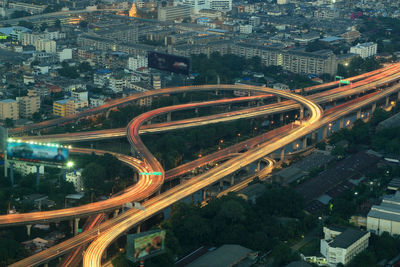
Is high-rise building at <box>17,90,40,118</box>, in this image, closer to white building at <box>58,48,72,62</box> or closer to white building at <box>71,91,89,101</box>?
white building at <box>71,91,89,101</box>

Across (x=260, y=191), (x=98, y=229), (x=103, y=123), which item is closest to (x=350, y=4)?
(x=103, y=123)

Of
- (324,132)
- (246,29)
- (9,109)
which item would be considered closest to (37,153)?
(9,109)

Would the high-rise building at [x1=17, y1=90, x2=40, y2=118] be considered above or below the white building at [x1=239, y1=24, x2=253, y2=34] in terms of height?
below

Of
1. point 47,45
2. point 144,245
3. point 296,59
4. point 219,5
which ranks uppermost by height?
point 219,5

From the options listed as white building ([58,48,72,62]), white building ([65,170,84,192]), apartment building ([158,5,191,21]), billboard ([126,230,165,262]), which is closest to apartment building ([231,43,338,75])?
white building ([58,48,72,62])

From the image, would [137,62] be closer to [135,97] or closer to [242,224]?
[135,97]

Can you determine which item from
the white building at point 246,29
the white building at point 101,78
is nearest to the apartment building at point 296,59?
the white building at point 246,29

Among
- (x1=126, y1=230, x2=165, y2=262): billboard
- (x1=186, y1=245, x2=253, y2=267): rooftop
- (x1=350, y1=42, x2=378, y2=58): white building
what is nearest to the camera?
(x1=126, y1=230, x2=165, y2=262): billboard
